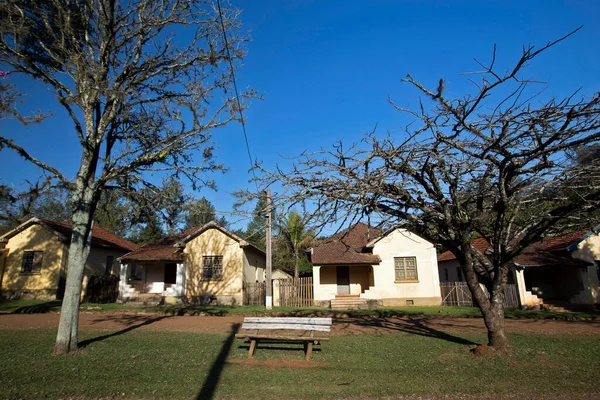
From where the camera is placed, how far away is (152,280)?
1051 inches

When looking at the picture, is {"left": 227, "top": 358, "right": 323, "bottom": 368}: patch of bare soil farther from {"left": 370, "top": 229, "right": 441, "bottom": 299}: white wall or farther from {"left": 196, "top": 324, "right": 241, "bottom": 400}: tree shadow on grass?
{"left": 370, "top": 229, "right": 441, "bottom": 299}: white wall

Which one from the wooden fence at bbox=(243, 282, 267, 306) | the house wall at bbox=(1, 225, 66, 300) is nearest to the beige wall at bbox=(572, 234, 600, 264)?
the wooden fence at bbox=(243, 282, 267, 306)

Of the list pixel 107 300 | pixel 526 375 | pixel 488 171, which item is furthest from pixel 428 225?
pixel 107 300

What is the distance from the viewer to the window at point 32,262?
25.1m

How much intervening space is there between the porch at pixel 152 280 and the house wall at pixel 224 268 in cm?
64

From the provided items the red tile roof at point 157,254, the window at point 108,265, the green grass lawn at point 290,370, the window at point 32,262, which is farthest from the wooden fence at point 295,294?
the window at point 32,262

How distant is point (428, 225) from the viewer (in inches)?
362

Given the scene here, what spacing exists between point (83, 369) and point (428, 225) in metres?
8.15

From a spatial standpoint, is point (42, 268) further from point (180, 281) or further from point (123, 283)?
point (180, 281)

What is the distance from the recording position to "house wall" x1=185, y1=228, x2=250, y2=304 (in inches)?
955

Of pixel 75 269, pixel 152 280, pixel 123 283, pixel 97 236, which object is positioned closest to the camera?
pixel 75 269

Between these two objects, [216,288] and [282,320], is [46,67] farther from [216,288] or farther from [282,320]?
[216,288]

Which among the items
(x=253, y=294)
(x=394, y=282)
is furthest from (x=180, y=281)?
(x=394, y=282)

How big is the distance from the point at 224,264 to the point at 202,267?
5.00 ft
